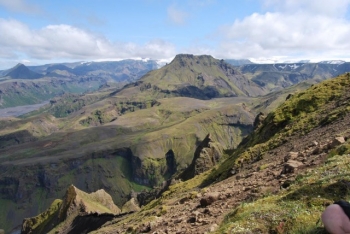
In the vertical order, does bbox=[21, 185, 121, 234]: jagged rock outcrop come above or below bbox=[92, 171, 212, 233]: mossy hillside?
below

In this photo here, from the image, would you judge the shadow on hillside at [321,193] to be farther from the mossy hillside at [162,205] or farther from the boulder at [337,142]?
the mossy hillside at [162,205]

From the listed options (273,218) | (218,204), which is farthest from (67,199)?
(273,218)

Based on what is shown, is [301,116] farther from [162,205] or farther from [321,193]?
[321,193]

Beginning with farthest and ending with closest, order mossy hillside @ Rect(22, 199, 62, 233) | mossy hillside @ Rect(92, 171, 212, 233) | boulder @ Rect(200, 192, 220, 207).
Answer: mossy hillside @ Rect(22, 199, 62, 233), mossy hillside @ Rect(92, 171, 212, 233), boulder @ Rect(200, 192, 220, 207)

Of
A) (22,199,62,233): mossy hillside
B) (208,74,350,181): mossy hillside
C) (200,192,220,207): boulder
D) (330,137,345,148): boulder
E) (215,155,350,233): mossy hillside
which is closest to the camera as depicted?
(215,155,350,233): mossy hillside

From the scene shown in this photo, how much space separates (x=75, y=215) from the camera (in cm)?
11031

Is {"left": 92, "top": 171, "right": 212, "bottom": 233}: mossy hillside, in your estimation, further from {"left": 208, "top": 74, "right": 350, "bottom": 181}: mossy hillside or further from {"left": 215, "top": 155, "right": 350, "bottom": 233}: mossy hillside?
{"left": 215, "top": 155, "right": 350, "bottom": 233}: mossy hillside

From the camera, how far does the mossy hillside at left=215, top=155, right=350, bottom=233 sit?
44.8 feet

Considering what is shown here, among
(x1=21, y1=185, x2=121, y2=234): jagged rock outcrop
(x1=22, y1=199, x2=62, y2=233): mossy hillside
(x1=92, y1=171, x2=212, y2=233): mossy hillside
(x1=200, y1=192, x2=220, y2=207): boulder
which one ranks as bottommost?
(x1=22, y1=199, x2=62, y2=233): mossy hillside

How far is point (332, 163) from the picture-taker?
20.7m

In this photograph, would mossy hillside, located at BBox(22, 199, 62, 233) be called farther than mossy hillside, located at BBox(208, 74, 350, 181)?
Yes

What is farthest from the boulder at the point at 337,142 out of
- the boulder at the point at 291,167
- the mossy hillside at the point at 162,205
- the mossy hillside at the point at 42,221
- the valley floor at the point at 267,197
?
the mossy hillside at the point at 42,221

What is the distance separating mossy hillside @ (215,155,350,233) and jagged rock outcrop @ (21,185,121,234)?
71565mm

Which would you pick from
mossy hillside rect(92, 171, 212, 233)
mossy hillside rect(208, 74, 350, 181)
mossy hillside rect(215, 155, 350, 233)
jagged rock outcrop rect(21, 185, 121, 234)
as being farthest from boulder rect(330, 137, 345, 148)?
jagged rock outcrop rect(21, 185, 121, 234)
